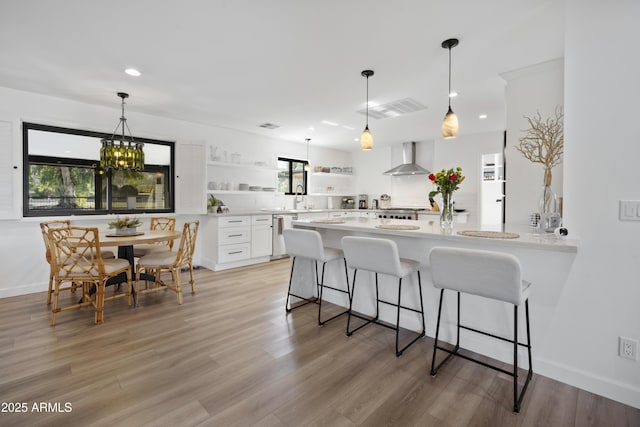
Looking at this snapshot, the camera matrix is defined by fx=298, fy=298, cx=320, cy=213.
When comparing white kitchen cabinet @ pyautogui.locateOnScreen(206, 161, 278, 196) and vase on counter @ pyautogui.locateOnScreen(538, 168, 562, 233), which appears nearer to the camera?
vase on counter @ pyautogui.locateOnScreen(538, 168, 562, 233)

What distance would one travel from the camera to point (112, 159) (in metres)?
3.52

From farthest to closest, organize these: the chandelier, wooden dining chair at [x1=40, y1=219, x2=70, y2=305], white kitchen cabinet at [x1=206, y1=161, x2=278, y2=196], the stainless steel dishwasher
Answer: the stainless steel dishwasher < white kitchen cabinet at [x1=206, y1=161, x2=278, y2=196] < the chandelier < wooden dining chair at [x1=40, y1=219, x2=70, y2=305]

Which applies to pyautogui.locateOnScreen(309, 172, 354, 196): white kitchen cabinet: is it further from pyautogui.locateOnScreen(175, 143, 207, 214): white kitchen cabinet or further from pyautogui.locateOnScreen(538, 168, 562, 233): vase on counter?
pyautogui.locateOnScreen(538, 168, 562, 233): vase on counter

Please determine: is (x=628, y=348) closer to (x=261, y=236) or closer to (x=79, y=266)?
(x=79, y=266)

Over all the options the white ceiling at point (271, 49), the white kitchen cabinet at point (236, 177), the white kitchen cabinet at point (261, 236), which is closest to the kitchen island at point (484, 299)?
the white ceiling at point (271, 49)

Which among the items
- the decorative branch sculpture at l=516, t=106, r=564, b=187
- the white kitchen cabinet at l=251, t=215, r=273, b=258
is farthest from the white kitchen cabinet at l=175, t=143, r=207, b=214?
the decorative branch sculpture at l=516, t=106, r=564, b=187

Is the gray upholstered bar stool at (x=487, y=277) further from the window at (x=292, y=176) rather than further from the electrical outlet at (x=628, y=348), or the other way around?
the window at (x=292, y=176)

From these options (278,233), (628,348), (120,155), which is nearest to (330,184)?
(278,233)

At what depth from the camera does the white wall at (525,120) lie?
9.40 feet

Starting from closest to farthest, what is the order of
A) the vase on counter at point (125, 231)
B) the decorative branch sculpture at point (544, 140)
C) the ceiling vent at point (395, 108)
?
the decorative branch sculpture at point (544, 140) → the vase on counter at point (125, 231) → the ceiling vent at point (395, 108)

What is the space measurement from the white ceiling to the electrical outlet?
2208mm

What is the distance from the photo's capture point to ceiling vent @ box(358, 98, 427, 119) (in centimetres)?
407

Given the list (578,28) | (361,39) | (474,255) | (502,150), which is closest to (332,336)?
(474,255)

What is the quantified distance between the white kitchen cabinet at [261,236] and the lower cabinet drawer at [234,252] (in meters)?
0.12
